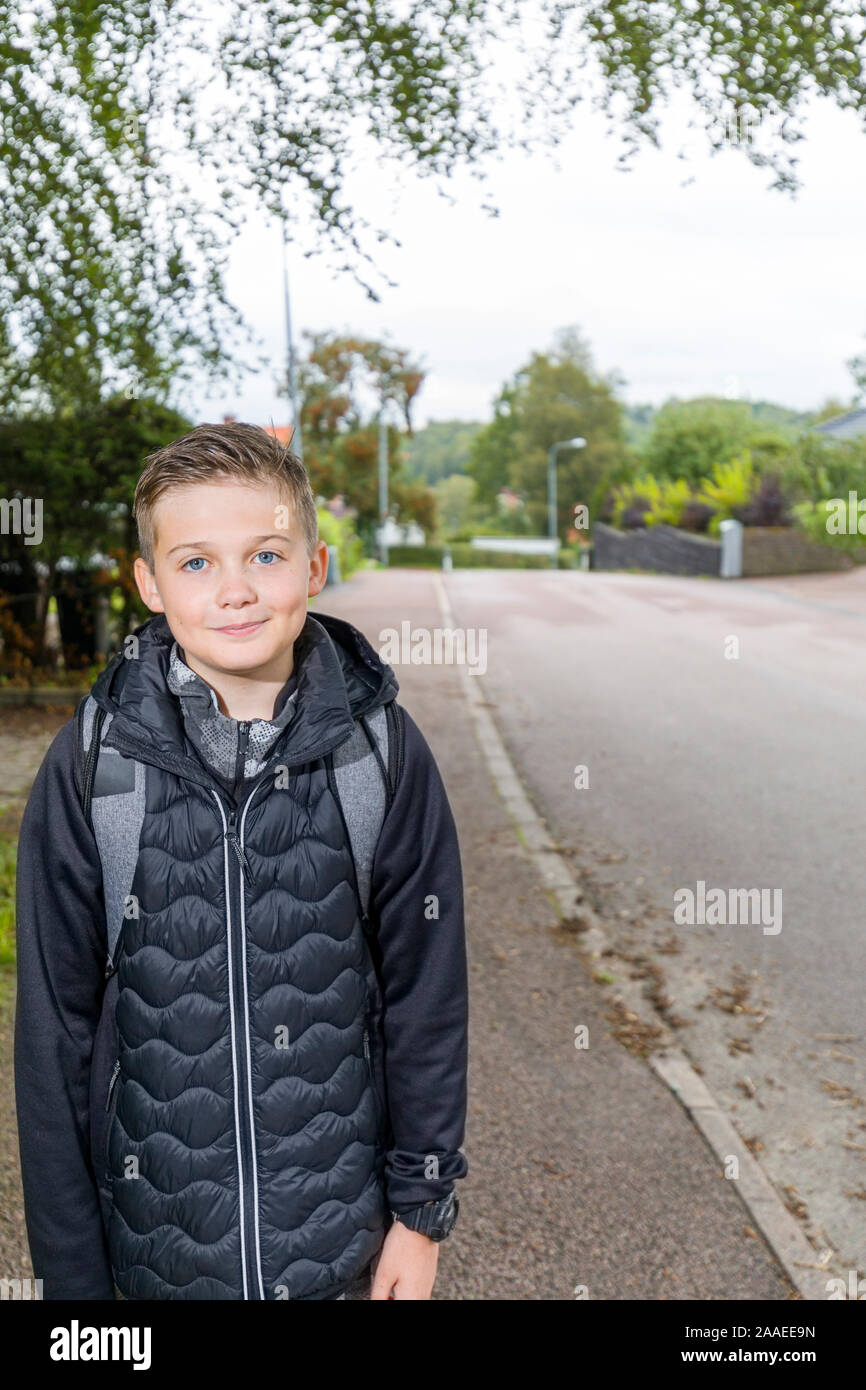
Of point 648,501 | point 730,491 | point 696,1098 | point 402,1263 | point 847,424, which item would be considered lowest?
point 696,1098

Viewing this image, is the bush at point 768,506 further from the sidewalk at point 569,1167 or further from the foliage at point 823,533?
the sidewalk at point 569,1167

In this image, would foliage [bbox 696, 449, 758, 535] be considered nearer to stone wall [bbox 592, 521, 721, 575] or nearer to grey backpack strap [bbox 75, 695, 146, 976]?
stone wall [bbox 592, 521, 721, 575]

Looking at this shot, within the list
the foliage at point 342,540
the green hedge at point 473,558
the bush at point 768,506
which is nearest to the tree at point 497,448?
the green hedge at point 473,558

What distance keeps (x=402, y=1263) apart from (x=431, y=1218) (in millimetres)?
82

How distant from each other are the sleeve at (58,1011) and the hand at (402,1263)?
0.43 meters

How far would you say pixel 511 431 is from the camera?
5062 cm

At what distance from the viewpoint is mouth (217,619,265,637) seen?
1851mm

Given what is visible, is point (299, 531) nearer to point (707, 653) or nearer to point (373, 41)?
point (373, 41)

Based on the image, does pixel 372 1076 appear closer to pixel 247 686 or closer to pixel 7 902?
pixel 247 686

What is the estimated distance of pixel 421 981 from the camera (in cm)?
194

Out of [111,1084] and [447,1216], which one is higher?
[111,1084]

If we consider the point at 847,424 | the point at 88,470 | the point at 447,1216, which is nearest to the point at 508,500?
the point at 847,424
